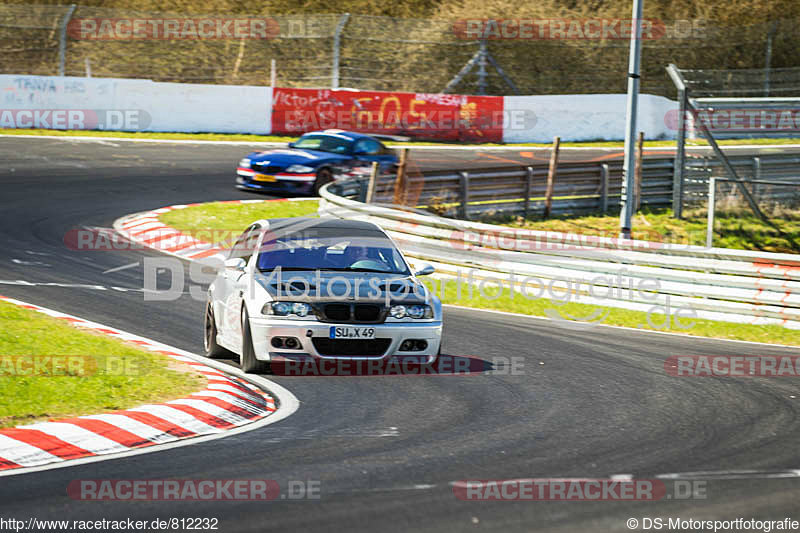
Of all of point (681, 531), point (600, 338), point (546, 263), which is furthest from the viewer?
point (546, 263)

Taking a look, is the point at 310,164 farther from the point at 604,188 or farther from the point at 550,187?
the point at 604,188

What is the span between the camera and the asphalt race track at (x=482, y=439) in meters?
5.59

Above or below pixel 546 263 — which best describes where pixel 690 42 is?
above

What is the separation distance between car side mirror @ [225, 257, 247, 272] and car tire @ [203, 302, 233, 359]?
2.13ft

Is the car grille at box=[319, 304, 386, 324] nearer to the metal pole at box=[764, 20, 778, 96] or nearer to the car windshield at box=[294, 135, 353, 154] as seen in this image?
the car windshield at box=[294, 135, 353, 154]

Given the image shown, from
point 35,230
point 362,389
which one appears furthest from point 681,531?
point 35,230

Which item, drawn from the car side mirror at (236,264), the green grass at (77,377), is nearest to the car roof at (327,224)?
the car side mirror at (236,264)

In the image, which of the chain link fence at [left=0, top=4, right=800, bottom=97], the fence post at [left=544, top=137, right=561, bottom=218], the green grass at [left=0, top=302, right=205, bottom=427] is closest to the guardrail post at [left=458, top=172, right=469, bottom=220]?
the fence post at [left=544, top=137, right=561, bottom=218]

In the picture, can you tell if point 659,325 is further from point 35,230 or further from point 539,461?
point 35,230

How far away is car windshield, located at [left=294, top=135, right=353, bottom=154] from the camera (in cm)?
2452

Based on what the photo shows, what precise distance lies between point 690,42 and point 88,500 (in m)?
49.2

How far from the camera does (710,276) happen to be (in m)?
14.6

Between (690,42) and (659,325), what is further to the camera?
(690,42)

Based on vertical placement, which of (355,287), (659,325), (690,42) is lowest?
(659,325)
